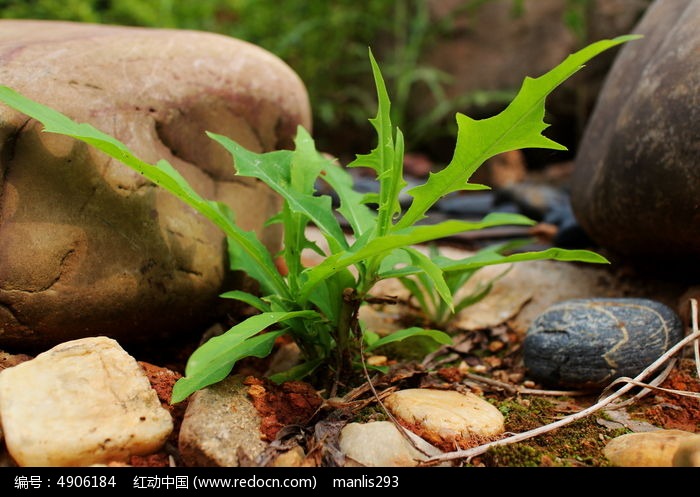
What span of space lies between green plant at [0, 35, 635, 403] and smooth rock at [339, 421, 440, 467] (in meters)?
0.27

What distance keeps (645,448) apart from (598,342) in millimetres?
522

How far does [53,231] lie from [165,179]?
404 mm

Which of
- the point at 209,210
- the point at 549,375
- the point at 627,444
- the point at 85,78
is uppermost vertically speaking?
the point at 85,78

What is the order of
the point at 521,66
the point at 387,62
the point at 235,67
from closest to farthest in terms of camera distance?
the point at 235,67 < the point at 521,66 < the point at 387,62

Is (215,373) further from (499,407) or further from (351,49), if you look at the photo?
(351,49)

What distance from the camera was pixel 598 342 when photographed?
1778 mm

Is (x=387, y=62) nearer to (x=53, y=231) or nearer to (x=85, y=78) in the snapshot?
(x=85, y=78)

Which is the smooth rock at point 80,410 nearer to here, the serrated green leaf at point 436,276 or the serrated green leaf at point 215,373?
the serrated green leaf at point 215,373

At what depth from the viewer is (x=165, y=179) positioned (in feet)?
5.08

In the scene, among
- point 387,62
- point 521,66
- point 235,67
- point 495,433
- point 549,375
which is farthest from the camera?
point 387,62

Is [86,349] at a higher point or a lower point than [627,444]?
lower

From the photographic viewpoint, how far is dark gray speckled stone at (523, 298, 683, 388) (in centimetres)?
176

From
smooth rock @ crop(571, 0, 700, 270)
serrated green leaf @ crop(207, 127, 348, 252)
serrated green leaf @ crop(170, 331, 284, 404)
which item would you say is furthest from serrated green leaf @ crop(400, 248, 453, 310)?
smooth rock @ crop(571, 0, 700, 270)
